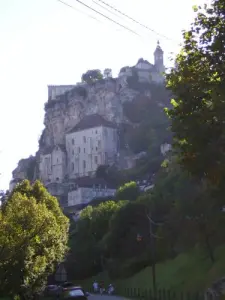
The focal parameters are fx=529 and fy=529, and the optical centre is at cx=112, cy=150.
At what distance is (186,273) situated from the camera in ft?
121

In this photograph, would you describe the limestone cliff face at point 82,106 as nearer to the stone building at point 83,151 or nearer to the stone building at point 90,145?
the stone building at point 83,151

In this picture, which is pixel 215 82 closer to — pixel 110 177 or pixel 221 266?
pixel 221 266

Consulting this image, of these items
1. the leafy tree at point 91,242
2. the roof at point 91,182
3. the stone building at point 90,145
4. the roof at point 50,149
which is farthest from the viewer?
the roof at point 50,149

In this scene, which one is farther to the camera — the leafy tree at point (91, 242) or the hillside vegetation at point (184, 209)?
the leafy tree at point (91, 242)

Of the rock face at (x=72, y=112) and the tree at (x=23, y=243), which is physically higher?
the rock face at (x=72, y=112)

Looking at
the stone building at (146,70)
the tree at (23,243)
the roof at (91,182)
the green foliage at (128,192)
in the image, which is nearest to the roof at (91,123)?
the stone building at (146,70)

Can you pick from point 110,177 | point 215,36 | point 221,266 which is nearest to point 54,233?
point 221,266

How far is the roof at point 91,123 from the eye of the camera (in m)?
121

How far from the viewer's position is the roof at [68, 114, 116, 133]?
398 ft

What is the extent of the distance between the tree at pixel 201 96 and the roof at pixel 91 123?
10440cm

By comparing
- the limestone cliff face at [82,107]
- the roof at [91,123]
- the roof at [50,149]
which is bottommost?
the roof at [50,149]

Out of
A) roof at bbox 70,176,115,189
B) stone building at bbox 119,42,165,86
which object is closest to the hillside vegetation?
roof at bbox 70,176,115,189

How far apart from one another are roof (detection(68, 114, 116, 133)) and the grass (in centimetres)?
7480

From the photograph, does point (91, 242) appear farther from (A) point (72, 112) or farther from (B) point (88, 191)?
(A) point (72, 112)
